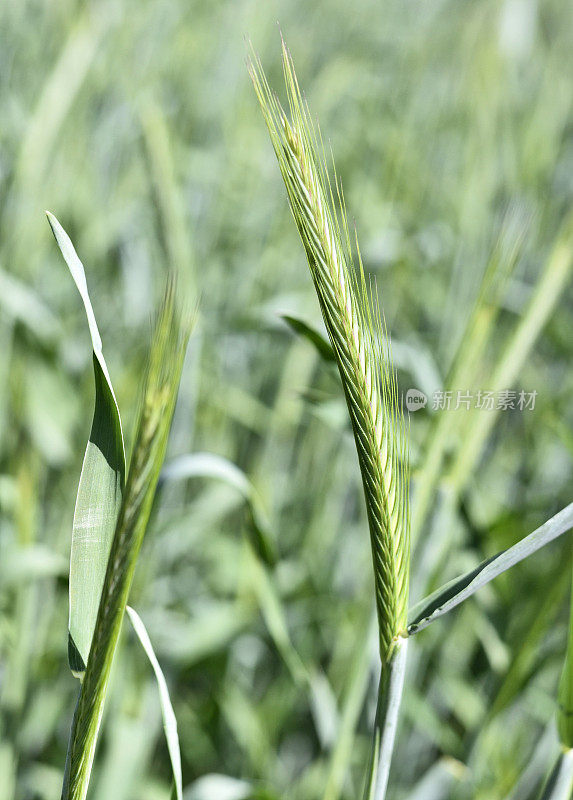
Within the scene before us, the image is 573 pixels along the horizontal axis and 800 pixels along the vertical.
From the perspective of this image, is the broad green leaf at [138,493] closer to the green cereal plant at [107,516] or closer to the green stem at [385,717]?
the green cereal plant at [107,516]

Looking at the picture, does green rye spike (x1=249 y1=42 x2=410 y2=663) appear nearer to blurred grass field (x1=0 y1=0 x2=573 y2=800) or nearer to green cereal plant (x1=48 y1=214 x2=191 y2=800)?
green cereal plant (x1=48 y1=214 x2=191 y2=800)

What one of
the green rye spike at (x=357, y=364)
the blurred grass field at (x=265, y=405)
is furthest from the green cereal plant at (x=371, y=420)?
the blurred grass field at (x=265, y=405)

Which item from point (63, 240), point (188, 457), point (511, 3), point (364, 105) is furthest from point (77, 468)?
point (511, 3)

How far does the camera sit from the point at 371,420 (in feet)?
0.99

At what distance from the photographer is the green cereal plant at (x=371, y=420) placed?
11.9 inches

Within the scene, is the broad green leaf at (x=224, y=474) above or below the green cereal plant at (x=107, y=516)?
below

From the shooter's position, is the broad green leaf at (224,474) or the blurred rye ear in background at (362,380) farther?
the broad green leaf at (224,474)

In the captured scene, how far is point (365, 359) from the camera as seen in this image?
0.31m

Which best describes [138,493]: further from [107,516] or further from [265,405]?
[265,405]

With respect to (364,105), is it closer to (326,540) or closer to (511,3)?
(511,3)

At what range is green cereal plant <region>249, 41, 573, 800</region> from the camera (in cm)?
30

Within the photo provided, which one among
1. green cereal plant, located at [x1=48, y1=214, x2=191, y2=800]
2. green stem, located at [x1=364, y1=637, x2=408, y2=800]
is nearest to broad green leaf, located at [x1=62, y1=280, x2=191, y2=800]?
green cereal plant, located at [x1=48, y1=214, x2=191, y2=800]

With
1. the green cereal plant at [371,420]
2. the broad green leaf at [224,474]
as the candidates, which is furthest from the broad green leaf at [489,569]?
the broad green leaf at [224,474]

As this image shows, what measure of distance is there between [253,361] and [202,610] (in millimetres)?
449
